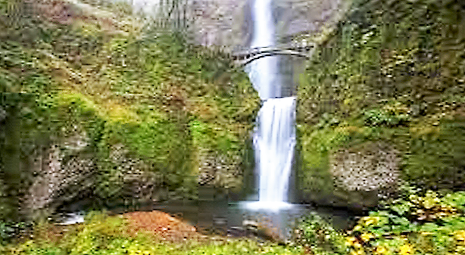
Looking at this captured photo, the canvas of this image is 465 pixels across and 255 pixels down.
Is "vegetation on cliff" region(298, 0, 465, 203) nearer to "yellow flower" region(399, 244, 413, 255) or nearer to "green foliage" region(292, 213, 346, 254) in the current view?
"green foliage" region(292, 213, 346, 254)

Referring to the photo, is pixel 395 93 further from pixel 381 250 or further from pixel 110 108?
pixel 110 108

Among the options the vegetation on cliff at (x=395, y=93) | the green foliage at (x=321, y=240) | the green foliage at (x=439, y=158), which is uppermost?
the vegetation on cliff at (x=395, y=93)

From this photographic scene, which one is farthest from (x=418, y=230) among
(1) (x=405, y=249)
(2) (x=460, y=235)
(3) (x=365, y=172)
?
(3) (x=365, y=172)

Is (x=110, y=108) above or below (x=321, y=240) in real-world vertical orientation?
above

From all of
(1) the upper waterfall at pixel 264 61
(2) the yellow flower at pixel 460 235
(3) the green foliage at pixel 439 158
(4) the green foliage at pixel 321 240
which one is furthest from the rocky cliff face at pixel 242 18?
(2) the yellow flower at pixel 460 235

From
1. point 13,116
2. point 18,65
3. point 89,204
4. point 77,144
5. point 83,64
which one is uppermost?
point 83,64

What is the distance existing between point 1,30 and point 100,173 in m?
3.79

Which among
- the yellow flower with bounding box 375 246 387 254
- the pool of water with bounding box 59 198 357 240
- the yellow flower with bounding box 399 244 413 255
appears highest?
the yellow flower with bounding box 399 244 413 255

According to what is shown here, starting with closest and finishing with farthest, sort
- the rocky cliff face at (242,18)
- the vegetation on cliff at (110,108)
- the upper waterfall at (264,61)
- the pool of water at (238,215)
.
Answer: the vegetation on cliff at (110,108) < the pool of water at (238,215) < the upper waterfall at (264,61) < the rocky cliff face at (242,18)

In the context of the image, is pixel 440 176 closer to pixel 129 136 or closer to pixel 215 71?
pixel 129 136

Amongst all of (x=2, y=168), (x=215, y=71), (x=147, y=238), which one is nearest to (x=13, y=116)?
(x=2, y=168)

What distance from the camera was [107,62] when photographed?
10.5 meters

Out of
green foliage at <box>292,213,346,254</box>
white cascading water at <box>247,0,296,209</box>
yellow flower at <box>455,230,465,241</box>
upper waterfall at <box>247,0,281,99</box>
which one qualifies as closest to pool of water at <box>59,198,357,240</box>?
white cascading water at <box>247,0,296,209</box>

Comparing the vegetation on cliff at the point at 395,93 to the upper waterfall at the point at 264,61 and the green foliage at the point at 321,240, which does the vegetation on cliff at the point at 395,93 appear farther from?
the upper waterfall at the point at 264,61
